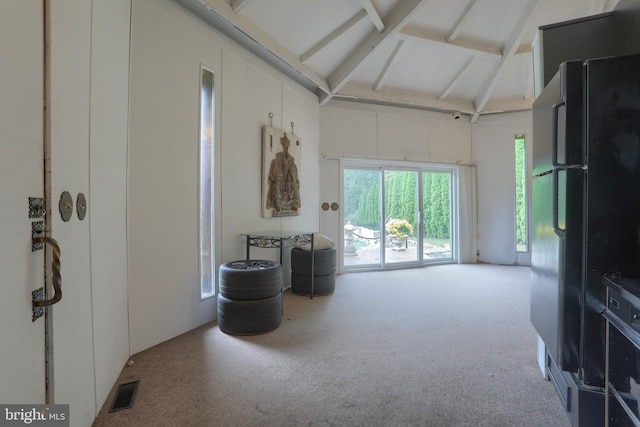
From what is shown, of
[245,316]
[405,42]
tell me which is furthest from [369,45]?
[245,316]

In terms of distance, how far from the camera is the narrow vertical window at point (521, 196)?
618 centimetres

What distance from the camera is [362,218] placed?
575 cm

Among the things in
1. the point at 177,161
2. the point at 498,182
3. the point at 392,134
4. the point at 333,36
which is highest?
the point at 333,36

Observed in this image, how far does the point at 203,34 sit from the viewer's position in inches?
122

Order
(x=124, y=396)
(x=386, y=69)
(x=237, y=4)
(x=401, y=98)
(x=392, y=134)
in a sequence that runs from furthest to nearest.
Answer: (x=392, y=134) → (x=401, y=98) → (x=386, y=69) → (x=237, y=4) → (x=124, y=396)

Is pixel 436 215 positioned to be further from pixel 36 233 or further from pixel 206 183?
pixel 36 233

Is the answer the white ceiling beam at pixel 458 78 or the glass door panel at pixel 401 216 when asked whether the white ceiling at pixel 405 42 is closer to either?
the white ceiling beam at pixel 458 78

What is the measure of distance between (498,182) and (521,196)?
50 centimetres

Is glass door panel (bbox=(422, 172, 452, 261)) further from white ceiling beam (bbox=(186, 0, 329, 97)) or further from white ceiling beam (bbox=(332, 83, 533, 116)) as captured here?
white ceiling beam (bbox=(186, 0, 329, 97))

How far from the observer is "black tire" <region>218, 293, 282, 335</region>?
9.48 feet

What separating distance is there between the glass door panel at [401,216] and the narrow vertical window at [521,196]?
2.04m

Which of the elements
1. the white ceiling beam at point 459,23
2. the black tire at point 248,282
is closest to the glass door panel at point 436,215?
the white ceiling beam at point 459,23

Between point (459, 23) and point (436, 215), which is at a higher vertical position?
point (459, 23)

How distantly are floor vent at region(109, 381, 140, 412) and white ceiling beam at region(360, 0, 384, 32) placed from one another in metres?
4.18
